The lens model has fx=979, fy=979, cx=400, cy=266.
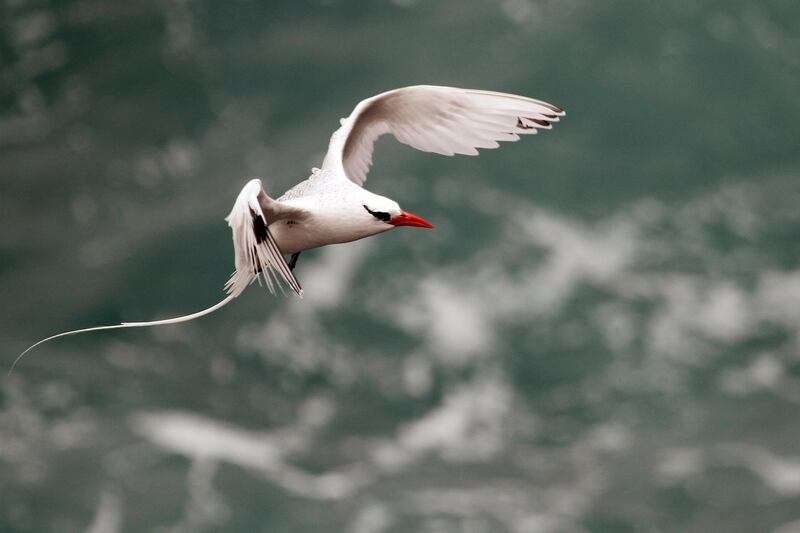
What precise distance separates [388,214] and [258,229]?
158 cm

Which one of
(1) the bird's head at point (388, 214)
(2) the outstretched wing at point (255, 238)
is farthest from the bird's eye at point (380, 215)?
(2) the outstretched wing at point (255, 238)

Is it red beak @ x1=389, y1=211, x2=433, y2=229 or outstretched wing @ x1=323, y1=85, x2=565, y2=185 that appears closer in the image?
red beak @ x1=389, y1=211, x2=433, y2=229

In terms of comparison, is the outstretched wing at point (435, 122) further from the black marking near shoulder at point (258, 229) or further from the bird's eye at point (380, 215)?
the black marking near shoulder at point (258, 229)

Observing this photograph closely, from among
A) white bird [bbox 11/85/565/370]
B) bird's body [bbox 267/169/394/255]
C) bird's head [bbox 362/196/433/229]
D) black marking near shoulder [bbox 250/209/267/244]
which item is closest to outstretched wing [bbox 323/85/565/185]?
white bird [bbox 11/85/565/370]

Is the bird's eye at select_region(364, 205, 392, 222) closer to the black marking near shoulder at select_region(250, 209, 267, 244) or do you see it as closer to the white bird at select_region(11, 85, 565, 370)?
the white bird at select_region(11, 85, 565, 370)

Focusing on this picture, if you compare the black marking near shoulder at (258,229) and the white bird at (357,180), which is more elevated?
the white bird at (357,180)

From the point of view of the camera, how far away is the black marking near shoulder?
10867 mm

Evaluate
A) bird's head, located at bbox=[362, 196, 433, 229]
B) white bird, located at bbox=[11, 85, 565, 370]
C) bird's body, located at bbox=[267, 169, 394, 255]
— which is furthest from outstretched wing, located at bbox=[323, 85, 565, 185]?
bird's head, located at bbox=[362, 196, 433, 229]

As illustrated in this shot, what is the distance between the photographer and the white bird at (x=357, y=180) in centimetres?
1103

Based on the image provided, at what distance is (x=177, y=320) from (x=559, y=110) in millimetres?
5563

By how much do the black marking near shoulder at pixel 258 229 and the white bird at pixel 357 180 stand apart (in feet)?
0.04

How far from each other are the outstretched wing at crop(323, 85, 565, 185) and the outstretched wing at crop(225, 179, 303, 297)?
2.25 metres

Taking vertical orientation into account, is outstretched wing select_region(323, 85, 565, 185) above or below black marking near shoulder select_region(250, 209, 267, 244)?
above

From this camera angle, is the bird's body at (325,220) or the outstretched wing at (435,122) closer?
the bird's body at (325,220)
